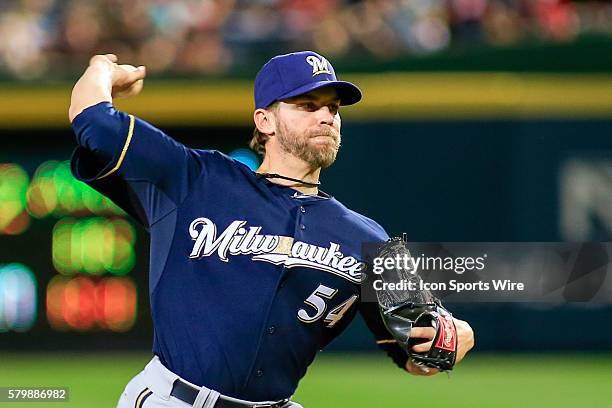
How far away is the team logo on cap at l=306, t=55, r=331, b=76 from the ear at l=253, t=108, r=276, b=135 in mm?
222

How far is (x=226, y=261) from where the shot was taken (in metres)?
3.96

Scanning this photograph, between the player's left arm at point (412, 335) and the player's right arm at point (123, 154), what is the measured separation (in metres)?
0.74

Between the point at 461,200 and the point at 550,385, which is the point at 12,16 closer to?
the point at 461,200

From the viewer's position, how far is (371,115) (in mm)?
10336

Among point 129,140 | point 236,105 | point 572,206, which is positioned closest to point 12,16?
point 236,105

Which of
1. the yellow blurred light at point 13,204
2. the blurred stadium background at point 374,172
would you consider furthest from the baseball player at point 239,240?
the yellow blurred light at point 13,204

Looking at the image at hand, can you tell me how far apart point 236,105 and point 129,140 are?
6181 mm

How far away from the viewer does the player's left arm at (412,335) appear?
386 cm

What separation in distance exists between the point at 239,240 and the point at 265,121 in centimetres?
48

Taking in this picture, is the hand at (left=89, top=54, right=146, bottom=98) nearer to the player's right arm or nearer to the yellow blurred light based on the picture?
the player's right arm

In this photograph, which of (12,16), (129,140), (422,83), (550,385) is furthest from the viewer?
(12,16)

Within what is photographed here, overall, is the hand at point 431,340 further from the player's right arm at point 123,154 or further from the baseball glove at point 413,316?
the player's right arm at point 123,154

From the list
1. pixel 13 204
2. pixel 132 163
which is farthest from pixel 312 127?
pixel 13 204

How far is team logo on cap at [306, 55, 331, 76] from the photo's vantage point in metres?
4.13
